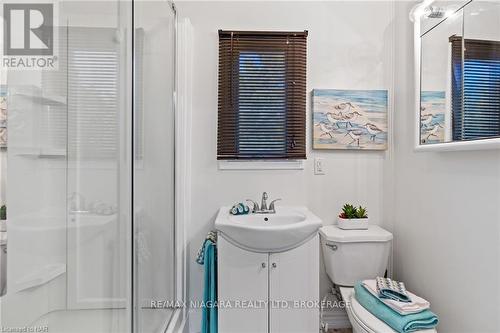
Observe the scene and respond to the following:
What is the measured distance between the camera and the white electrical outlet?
2.02 metres

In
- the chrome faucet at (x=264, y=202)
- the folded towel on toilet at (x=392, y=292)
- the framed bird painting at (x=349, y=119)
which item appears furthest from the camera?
the framed bird painting at (x=349, y=119)

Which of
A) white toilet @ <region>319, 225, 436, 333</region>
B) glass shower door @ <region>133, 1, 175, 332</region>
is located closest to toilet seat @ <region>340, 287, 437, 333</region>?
white toilet @ <region>319, 225, 436, 333</region>

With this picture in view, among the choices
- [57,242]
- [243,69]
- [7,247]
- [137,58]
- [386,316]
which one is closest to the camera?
[7,247]

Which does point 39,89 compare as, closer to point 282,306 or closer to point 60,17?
point 60,17

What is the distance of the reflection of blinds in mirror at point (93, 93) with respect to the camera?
0.93m

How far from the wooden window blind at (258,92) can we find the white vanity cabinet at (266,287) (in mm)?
651

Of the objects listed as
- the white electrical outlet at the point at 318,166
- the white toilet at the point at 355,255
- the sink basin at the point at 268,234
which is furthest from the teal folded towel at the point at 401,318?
the white electrical outlet at the point at 318,166

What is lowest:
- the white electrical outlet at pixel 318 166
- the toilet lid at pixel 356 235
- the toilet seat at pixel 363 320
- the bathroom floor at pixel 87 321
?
the toilet seat at pixel 363 320

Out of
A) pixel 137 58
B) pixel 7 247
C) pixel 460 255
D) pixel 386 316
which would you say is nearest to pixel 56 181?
pixel 7 247

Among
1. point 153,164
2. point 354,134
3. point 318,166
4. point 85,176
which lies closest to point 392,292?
point 318,166

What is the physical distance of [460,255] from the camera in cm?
142

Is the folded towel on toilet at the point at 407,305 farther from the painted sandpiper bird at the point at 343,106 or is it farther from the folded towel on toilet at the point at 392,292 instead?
the painted sandpiper bird at the point at 343,106

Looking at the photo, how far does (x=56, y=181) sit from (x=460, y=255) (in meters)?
1.71

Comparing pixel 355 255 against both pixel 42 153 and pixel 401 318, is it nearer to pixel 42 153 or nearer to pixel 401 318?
pixel 401 318
